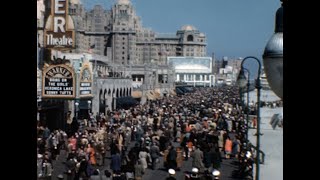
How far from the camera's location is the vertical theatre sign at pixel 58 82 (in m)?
24.0

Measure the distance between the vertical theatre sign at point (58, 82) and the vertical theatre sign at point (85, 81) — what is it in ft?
13.7

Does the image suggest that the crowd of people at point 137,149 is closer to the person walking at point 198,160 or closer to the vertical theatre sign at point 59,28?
the person walking at point 198,160

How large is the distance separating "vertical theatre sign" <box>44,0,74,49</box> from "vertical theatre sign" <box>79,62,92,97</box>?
17.6 ft

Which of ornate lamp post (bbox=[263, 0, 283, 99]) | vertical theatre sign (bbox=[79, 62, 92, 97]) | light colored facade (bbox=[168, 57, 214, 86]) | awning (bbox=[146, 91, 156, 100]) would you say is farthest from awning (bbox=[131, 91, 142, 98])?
light colored facade (bbox=[168, 57, 214, 86])

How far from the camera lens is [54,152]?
66.6ft

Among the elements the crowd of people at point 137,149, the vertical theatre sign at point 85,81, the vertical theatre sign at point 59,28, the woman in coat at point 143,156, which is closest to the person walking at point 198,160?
the crowd of people at point 137,149

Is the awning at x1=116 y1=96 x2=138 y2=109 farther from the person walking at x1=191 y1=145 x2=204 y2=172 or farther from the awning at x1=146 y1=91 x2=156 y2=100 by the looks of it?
the person walking at x1=191 y1=145 x2=204 y2=172

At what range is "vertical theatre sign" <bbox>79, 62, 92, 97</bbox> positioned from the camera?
2919 centimetres

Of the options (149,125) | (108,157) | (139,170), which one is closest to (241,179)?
(139,170)

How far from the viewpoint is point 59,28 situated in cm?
2373

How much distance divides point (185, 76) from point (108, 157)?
145 m

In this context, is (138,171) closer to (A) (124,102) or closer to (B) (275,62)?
(B) (275,62)
